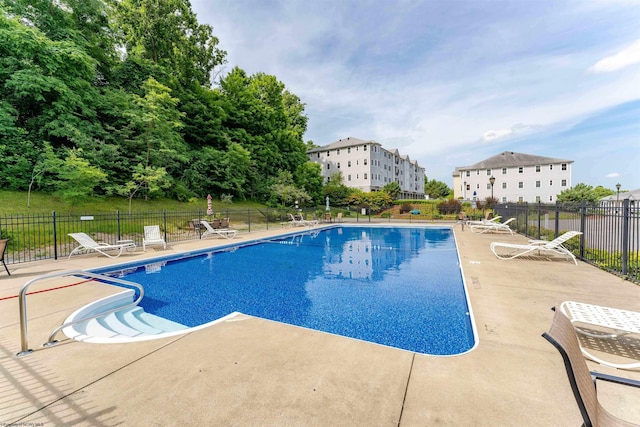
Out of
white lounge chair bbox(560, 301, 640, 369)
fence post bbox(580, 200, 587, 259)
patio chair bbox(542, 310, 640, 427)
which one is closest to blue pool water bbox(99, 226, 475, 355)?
white lounge chair bbox(560, 301, 640, 369)

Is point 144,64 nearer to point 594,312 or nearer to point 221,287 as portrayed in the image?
point 221,287

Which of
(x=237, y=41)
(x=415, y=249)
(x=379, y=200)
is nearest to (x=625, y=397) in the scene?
(x=415, y=249)

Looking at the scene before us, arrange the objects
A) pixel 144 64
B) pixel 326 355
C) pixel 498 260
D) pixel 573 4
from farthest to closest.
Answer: pixel 144 64
pixel 573 4
pixel 498 260
pixel 326 355

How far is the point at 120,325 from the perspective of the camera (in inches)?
175

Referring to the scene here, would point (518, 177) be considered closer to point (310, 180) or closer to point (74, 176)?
point (310, 180)

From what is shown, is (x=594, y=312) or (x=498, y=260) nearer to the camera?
(x=594, y=312)

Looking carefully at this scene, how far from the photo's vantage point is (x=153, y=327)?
15.1 feet

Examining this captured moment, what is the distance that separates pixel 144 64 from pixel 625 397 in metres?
30.5

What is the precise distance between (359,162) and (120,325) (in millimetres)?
44647

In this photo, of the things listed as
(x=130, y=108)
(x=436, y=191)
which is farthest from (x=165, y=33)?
(x=436, y=191)

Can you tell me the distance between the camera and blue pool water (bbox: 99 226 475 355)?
4.59 meters

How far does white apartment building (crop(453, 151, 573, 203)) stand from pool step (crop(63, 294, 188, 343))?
45608mm

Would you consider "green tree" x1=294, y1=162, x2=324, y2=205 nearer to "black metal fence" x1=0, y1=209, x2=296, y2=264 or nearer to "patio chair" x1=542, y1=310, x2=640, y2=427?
"black metal fence" x1=0, y1=209, x2=296, y2=264

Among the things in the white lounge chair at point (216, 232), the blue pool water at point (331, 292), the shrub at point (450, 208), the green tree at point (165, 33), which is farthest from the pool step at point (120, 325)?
the shrub at point (450, 208)
